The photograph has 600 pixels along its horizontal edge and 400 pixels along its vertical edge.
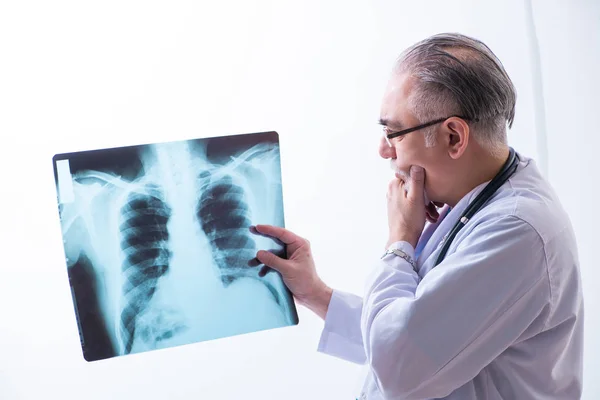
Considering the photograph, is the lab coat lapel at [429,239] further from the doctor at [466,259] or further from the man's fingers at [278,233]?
the man's fingers at [278,233]

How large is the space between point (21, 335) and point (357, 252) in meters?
0.83

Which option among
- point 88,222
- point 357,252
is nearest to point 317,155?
point 357,252

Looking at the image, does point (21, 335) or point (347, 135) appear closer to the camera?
point (21, 335)

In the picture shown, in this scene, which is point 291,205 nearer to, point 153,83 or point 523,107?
point 153,83

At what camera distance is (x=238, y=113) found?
1.50m

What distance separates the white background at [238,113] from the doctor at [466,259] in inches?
19.3

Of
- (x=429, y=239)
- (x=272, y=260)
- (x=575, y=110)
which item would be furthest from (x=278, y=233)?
(x=575, y=110)

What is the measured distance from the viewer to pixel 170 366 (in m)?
1.50

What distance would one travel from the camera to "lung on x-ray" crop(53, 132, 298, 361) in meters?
1.20

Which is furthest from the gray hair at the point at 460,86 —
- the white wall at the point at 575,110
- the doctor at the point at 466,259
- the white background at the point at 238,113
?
the white wall at the point at 575,110

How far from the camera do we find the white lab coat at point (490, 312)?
0.94m

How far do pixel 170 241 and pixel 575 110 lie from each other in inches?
52.5

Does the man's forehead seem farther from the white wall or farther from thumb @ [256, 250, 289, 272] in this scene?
the white wall

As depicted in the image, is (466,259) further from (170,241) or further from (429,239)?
(170,241)
